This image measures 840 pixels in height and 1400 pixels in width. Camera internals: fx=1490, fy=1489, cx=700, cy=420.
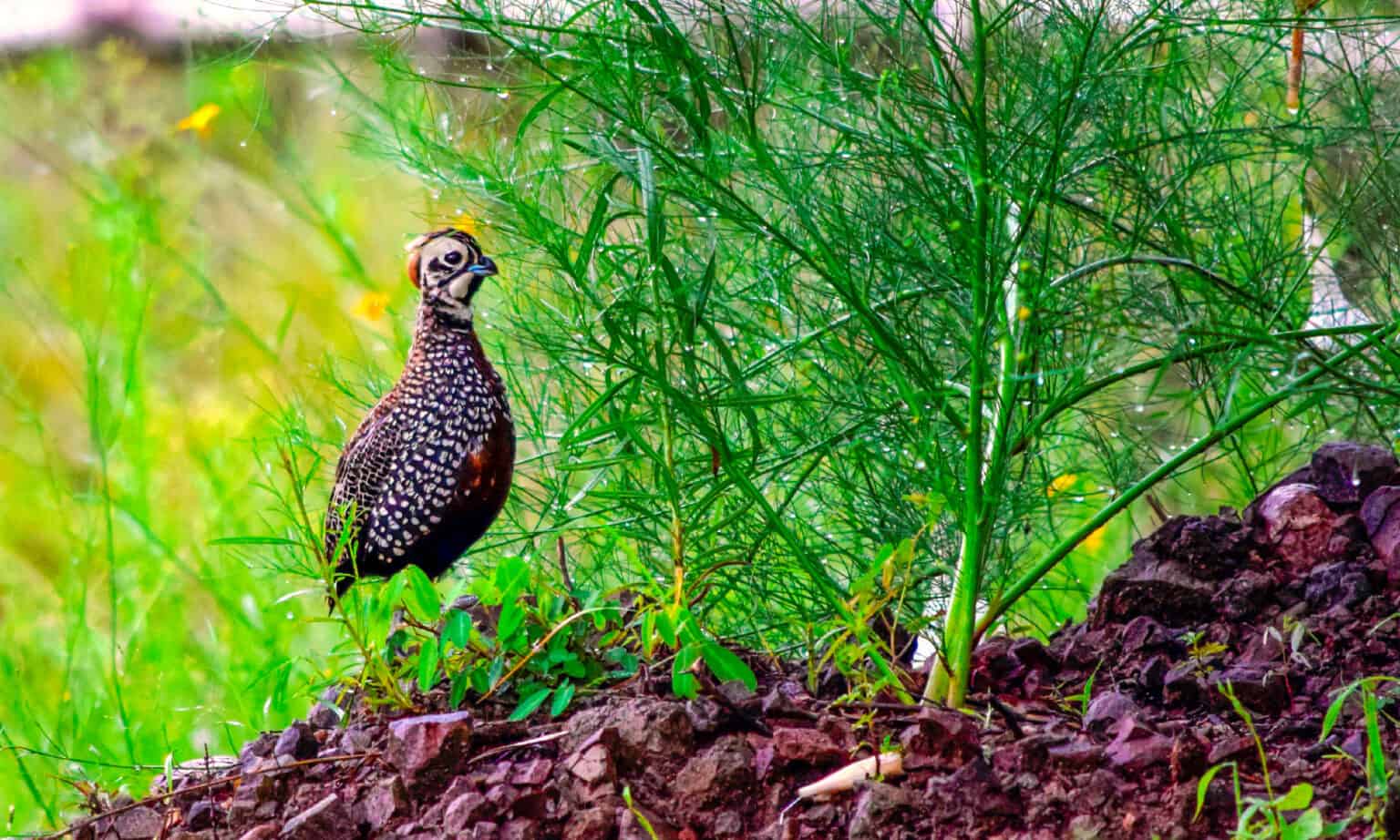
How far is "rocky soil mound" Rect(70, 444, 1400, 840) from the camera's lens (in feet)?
3.93

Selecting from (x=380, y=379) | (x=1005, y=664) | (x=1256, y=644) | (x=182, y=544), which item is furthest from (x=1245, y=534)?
(x=182, y=544)

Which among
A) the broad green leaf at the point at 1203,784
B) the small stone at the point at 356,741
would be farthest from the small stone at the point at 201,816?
the broad green leaf at the point at 1203,784

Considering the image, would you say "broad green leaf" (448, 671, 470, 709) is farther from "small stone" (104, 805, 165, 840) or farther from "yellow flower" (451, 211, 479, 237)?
"yellow flower" (451, 211, 479, 237)

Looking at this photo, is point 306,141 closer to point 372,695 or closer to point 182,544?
point 182,544

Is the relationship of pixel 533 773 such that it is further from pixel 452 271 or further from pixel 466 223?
pixel 466 223

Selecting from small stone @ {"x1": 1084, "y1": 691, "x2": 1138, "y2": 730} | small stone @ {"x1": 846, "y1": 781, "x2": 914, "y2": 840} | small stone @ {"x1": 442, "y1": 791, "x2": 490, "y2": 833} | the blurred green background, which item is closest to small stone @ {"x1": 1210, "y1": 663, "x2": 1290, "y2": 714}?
small stone @ {"x1": 1084, "y1": 691, "x2": 1138, "y2": 730}

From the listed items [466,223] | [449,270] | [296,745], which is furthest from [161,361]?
[296,745]

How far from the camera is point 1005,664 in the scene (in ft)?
5.10

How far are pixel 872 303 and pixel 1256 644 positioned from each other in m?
0.53

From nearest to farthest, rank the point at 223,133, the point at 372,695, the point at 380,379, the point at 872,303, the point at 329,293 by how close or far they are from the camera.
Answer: the point at 372,695 < the point at 872,303 < the point at 380,379 < the point at 329,293 < the point at 223,133

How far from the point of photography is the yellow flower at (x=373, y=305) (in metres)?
2.53

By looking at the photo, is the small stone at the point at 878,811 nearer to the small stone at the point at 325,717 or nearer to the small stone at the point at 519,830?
the small stone at the point at 519,830

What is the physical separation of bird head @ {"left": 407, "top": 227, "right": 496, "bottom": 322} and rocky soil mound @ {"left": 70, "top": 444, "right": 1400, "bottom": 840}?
0.50 metres

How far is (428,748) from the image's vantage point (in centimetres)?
133
